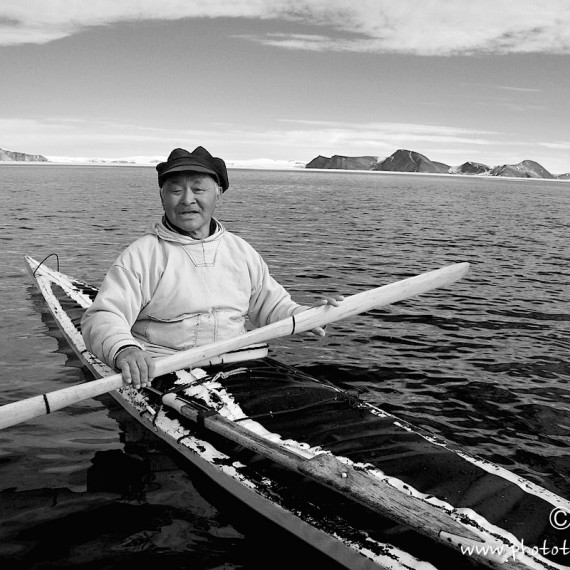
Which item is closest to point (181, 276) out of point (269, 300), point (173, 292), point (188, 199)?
point (173, 292)

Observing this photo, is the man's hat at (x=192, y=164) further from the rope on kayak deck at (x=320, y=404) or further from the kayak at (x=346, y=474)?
the rope on kayak deck at (x=320, y=404)

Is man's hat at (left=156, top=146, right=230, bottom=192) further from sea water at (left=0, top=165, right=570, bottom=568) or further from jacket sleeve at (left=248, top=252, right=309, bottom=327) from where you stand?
sea water at (left=0, top=165, right=570, bottom=568)

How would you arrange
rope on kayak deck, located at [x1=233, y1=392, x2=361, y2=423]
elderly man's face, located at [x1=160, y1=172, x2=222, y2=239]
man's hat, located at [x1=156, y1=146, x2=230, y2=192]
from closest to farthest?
rope on kayak deck, located at [x1=233, y1=392, x2=361, y2=423], man's hat, located at [x1=156, y1=146, x2=230, y2=192], elderly man's face, located at [x1=160, y1=172, x2=222, y2=239]

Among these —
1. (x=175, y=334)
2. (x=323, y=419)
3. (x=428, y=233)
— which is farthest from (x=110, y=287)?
(x=428, y=233)

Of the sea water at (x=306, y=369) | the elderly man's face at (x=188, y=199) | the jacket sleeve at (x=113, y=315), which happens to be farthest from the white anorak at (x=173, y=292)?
the sea water at (x=306, y=369)

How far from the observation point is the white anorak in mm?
4992

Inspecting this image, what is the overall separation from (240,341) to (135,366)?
1.06 metres

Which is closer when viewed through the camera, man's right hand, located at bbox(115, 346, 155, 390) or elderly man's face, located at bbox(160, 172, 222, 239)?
man's right hand, located at bbox(115, 346, 155, 390)

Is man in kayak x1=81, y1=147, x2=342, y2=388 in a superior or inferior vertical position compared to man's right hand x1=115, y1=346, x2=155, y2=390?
superior

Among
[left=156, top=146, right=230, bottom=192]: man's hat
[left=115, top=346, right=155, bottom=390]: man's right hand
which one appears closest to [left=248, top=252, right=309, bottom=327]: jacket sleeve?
[left=156, top=146, right=230, bottom=192]: man's hat

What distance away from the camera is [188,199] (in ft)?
17.2

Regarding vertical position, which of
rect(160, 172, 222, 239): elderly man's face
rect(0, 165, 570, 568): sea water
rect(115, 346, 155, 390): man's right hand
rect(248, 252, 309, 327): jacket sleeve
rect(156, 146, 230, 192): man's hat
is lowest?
rect(0, 165, 570, 568): sea water

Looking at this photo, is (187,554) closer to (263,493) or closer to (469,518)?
(263,493)

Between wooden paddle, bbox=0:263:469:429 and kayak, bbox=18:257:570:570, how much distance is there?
0.41 meters
